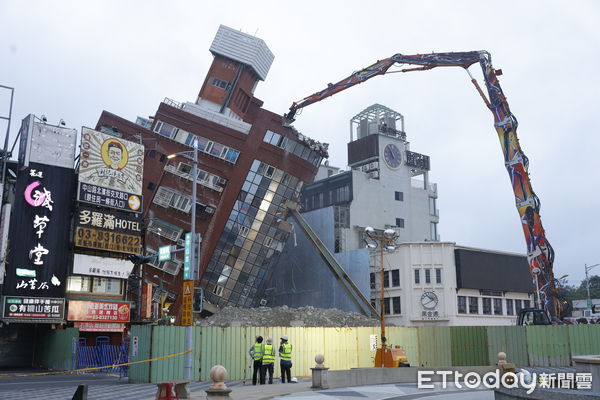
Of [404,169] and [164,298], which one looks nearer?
[164,298]

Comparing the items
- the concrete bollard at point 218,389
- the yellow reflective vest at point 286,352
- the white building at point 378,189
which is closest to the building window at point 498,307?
the white building at point 378,189

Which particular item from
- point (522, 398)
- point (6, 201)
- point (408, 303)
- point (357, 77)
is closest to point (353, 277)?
point (408, 303)

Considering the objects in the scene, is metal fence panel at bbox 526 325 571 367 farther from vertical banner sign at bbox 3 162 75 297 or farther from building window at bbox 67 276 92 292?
vertical banner sign at bbox 3 162 75 297

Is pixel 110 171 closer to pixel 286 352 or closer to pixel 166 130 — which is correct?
pixel 166 130

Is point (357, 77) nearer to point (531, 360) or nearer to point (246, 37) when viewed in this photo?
point (246, 37)

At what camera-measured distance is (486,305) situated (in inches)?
2539

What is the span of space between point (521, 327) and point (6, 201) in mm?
33759

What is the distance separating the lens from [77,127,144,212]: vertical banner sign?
142 feet

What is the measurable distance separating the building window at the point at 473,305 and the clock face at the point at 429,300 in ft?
13.7

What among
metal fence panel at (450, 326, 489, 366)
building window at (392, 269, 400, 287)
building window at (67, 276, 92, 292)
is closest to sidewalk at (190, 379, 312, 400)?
metal fence panel at (450, 326, 489, 366)

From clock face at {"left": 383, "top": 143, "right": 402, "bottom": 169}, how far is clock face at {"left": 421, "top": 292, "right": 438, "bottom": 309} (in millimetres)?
23219

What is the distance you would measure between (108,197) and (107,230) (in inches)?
97.4

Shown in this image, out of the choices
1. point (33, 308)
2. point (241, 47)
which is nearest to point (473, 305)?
point (241, 47)

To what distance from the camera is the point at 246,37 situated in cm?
6712
